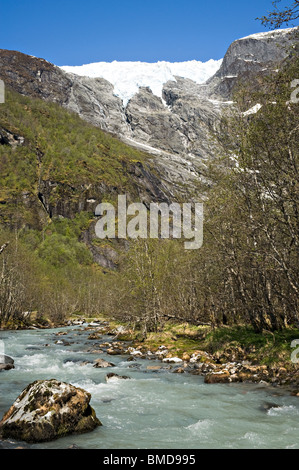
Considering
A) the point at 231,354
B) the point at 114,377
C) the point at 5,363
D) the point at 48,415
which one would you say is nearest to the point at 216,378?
the point at 231,354

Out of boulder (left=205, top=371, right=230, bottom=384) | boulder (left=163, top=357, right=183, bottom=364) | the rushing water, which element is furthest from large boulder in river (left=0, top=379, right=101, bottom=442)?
boulder (left=163, top=357, right=183, bottom=364)

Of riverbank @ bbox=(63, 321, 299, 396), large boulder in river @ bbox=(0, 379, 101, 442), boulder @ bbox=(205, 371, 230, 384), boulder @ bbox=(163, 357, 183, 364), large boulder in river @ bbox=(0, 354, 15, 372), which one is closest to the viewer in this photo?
large boulder in river @ bbox=(0, 379, 101, 442)

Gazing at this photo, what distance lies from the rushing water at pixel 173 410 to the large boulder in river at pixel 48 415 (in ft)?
1.05

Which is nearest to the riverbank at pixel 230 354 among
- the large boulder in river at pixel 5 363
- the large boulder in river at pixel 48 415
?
the large boulder in river at pixel 5 363

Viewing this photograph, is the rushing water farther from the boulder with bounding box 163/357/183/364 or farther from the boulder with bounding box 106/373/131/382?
the boulder with bounding box 163/357/183/364

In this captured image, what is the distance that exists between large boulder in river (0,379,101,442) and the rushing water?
0.32 meters

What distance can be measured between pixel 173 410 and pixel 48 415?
16.7 feet

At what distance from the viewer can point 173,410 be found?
12711mm

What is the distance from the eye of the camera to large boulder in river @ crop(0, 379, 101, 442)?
946cm

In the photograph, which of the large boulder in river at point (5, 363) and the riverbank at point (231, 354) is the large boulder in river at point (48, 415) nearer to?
the riverbank at point (231, 354)

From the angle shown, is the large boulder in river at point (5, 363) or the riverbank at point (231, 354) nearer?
the riverbank at point (231, 354)

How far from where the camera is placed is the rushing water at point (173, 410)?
9.52 meters

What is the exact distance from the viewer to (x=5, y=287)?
4809 centimetres

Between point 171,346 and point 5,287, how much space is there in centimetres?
3081
